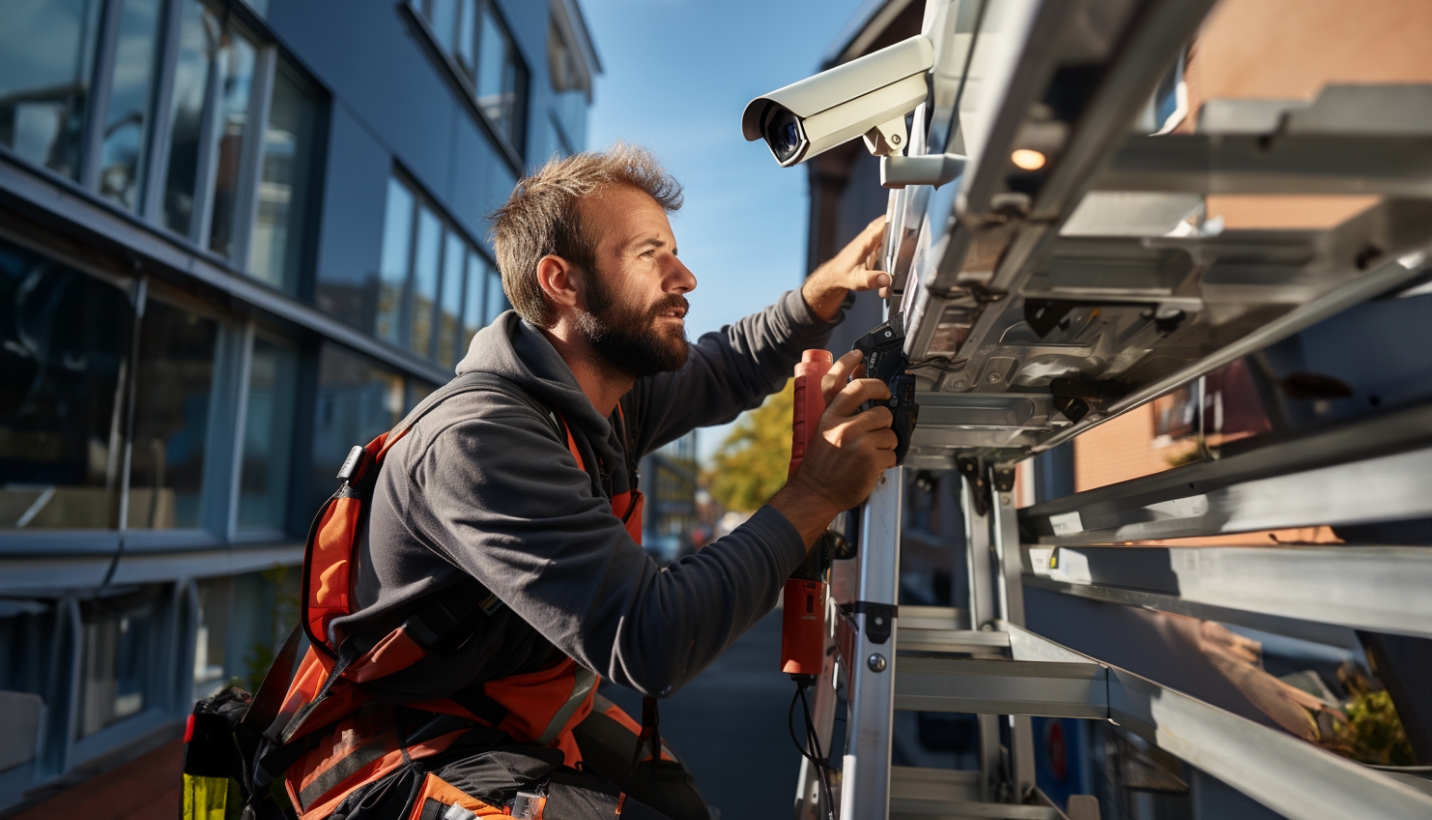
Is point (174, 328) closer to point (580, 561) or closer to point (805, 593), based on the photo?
point (580, 561)

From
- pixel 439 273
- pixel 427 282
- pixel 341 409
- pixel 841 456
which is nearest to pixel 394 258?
pixel 427 282

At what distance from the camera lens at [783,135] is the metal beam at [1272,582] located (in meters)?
1.01

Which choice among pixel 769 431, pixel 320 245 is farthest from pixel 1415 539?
pixel 769 431

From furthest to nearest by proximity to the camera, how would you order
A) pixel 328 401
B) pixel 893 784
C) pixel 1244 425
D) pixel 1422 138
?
pixel 328 401
pixel 893 784
pixel 1244 425
pixel 1422 138

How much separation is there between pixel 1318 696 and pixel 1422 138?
1.68 m

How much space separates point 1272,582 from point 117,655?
5.23 metres

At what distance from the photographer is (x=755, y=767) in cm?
535

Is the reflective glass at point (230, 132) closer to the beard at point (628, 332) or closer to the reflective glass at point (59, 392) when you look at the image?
the reflective glass at point (59, 392)

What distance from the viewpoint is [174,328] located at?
16.2 feet

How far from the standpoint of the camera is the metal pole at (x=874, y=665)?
1.43 meters

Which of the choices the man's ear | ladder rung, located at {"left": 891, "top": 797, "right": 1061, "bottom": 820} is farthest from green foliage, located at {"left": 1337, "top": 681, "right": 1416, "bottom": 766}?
the man's ear

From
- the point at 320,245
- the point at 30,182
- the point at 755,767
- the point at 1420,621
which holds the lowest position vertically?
the point at 755,767

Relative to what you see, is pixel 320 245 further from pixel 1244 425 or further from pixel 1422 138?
pixel 1422 138


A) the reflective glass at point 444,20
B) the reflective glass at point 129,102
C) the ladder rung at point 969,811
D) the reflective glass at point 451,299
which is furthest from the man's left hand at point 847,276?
the reflective glass at point 451,299
